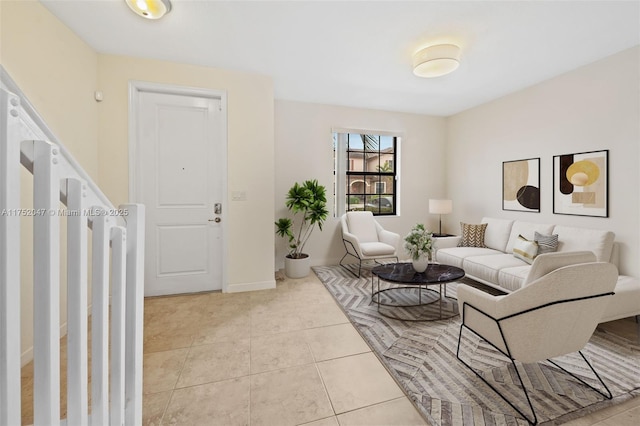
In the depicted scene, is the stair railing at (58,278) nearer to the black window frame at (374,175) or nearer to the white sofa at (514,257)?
the white sofa at (514,257)

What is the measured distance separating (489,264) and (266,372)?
264cm

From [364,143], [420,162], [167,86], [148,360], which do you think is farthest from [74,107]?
[420,162]

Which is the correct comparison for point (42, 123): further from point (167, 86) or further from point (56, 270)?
point (167, 86)

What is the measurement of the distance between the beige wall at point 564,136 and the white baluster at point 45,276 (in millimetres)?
4325

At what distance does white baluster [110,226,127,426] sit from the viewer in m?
1.02

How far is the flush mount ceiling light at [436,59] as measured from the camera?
8.63 ft

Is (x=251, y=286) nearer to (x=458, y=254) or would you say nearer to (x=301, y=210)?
(x=301, y=210)

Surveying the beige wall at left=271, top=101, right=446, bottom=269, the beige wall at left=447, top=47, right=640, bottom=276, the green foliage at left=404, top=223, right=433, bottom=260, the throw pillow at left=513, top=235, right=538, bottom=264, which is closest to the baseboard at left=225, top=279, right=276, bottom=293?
the beige wall at left=271, top=101, right=446, bottom=269

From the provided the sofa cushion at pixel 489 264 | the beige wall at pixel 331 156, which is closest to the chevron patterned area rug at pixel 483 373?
the sofa cushion at pixel 489 264

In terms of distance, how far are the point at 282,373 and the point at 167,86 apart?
3.12 metres

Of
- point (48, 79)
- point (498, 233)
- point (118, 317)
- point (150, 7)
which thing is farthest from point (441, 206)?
point (48, 79)

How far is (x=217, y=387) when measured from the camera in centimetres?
174

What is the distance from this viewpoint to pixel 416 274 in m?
2.80

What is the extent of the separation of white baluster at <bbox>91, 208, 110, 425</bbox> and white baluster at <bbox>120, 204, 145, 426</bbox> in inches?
5.1
